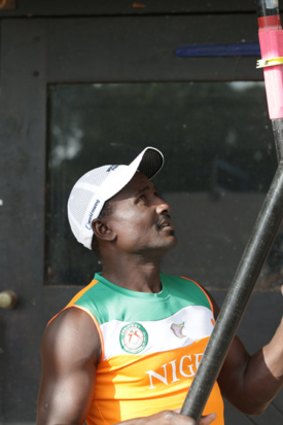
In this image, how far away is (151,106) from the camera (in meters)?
3.53

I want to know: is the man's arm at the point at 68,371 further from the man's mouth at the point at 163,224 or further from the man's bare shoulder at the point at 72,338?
the man's mouth at the point at 163,224

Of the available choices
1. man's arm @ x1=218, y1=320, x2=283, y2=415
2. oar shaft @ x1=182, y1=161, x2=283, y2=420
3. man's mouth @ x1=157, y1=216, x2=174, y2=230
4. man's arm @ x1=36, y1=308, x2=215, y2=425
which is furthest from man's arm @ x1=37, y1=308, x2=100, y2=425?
oar shaft @ x1=182, y1=161, x2=283, y2=420

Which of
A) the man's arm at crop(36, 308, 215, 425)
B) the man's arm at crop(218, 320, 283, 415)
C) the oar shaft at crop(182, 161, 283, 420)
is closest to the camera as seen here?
the oar shaft at crop(182, 161, 283, 420)

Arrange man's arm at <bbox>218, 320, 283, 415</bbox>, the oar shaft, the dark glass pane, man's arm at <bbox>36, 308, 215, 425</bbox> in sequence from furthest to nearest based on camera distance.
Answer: the dark glass pane, man's arm at <bbox>218, 320, 283, 415</bbox>, man's arm at <bbox>36, 308, 215, 425</bbox>, the oar shaft

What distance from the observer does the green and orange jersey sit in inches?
82.5

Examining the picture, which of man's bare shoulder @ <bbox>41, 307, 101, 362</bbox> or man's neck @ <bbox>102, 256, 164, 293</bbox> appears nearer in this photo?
man's bare shoulder @ <bbox>41, 307, 101, 362</bbox>

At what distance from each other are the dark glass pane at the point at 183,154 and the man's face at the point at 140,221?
3.95ft

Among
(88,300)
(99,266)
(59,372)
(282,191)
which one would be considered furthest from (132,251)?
(99,266)

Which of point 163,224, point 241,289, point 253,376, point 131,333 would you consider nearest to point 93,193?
point 163,224

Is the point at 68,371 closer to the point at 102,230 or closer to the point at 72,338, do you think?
the point at 72,338

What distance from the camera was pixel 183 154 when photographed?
3.53 metres

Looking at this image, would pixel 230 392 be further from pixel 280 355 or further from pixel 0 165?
pixel 0 165

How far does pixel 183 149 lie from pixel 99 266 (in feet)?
2.08

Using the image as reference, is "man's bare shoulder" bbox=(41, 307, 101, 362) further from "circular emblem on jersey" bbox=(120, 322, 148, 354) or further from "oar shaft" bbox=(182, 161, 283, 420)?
"oar shaft" bbox=(182, 161, 283, 420)
